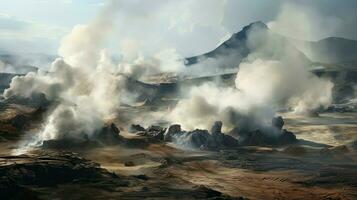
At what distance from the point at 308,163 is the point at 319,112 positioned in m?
96.2

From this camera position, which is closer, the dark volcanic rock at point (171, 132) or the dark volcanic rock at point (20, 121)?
the dark volcanic rock at point (20, 121)

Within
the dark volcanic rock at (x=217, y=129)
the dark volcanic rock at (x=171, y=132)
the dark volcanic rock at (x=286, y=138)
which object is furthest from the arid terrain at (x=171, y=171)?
the dark volcanic rock at (x=217, y=129)

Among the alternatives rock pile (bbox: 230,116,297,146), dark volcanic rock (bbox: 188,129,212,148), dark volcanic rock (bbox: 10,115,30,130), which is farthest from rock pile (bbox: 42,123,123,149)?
rock pile (bbox: 230,116,297,146)

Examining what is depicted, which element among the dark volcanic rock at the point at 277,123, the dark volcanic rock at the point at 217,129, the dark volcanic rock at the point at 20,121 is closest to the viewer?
the dark volcanic rock at the point at 20,121

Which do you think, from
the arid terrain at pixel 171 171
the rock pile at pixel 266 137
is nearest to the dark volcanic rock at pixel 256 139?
the rock pile at pixel 266 137

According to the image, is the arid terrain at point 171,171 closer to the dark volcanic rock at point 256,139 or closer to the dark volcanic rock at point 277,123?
the dark volcanic rock at point 256,139

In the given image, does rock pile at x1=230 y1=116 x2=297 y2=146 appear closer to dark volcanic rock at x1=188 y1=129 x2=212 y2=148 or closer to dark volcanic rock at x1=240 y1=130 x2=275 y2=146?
dark volcanic rock at x1=240 y1=130 x2=275 y2=146

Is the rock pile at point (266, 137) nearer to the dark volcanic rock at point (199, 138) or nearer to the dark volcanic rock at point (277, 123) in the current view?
Result: the dark volcanic rock at point (277, 123)

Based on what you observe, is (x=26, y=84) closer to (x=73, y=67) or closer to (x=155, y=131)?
A: (x=73, y=67)

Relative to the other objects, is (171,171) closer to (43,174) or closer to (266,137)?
(43,174)

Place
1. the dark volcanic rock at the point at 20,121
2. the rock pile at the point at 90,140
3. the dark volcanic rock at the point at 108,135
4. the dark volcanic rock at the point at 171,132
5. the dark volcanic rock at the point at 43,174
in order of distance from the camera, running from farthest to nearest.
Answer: the dark volcanic rock at the point at 171,132, the dark volcanic rock at the point at 20,121, the dark volcanic rock at the point at 108,135, the rock pile at the point at 90,140, the dark volcanic rock at the point at 43,174

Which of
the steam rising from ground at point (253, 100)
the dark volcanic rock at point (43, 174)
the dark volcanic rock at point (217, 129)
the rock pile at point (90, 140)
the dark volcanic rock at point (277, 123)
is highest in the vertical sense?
the steam rising from ground at point (253, 100)

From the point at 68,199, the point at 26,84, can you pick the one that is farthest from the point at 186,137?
the point at 26,84

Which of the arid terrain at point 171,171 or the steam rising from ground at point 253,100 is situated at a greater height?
the steam rising from ground at point 253,100
